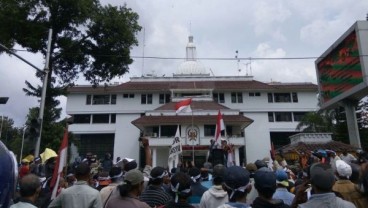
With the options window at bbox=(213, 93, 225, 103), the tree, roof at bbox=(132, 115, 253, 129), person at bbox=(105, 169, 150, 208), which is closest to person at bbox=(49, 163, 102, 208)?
person at bbox=(105, 169, 150, 208)

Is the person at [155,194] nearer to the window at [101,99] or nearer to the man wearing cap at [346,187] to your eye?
the man wearing cap at [346,187]

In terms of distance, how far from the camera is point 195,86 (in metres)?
37.4

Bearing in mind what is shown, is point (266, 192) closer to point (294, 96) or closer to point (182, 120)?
point (182, 120)

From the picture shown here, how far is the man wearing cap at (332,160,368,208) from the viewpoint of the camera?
379 centimetres

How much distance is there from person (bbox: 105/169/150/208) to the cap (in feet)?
3.86

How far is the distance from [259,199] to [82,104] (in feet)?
127

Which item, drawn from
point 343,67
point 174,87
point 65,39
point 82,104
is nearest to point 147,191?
point 65,39

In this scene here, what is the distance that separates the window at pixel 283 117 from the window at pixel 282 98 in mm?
1583

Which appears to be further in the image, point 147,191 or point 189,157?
point 189,157

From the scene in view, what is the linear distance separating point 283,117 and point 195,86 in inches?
483

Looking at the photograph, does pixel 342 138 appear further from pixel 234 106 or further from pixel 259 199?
pixel 259 199

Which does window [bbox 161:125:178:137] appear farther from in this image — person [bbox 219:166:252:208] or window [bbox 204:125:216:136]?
person [bbox 219:166:252:208]

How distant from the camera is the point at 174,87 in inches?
1471

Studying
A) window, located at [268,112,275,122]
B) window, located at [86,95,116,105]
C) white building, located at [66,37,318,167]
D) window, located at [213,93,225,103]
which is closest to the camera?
white building, located at [66,37,318,167]
